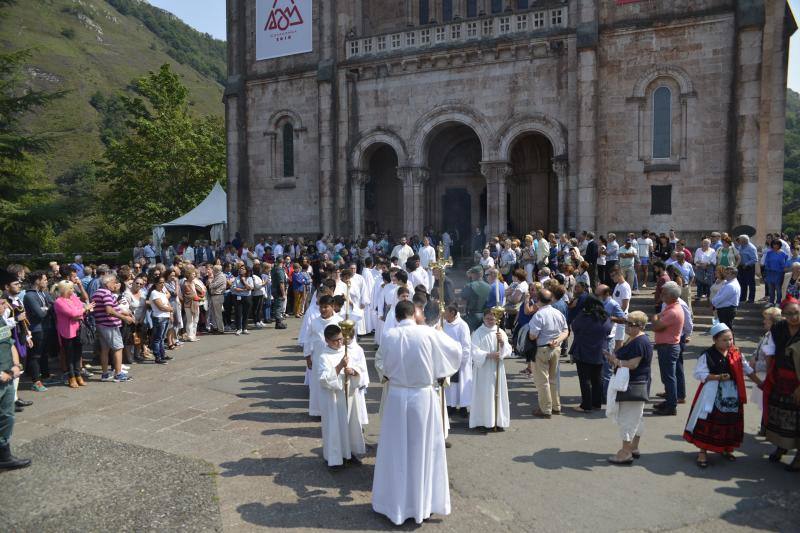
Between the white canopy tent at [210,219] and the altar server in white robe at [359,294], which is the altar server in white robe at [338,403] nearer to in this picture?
the altar server in white robe at [359,294]

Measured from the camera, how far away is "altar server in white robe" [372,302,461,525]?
5.45 m

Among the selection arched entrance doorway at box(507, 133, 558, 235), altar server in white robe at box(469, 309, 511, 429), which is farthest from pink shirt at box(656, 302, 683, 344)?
arched entrance doorway at box(507, 133, 558, 235)

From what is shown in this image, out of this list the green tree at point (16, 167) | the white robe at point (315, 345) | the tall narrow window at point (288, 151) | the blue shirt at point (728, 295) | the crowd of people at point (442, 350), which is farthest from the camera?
the tall narrow window at point (288, 151)

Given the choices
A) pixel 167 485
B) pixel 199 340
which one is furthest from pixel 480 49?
pixel 167 485

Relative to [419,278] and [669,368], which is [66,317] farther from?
[669,368]

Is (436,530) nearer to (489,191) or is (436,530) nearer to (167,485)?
(167,485)

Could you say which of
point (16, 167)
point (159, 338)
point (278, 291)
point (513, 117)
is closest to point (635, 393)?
point (159, 338)

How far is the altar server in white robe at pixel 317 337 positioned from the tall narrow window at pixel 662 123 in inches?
666

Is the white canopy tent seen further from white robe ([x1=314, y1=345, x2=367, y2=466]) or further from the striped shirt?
white robe ([x1=314, y1=345, x2=367, y2=466])

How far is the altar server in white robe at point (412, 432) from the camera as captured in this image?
545 cm

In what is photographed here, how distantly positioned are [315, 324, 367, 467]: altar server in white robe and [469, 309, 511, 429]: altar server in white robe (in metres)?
1.83

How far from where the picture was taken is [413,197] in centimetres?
2456

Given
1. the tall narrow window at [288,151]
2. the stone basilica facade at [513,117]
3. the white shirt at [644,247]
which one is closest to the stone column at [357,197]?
the stone basilica facade at [513,117]

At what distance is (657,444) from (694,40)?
1756 cm
